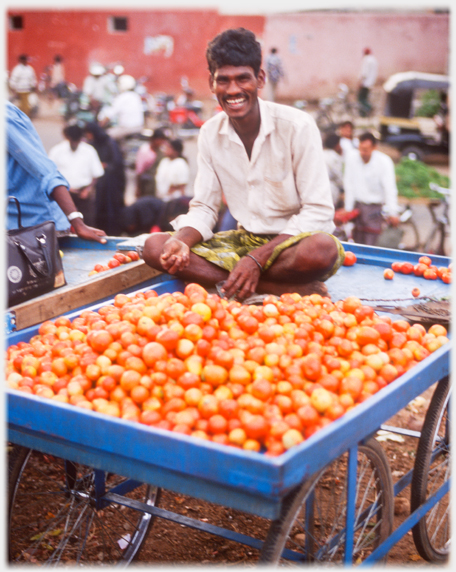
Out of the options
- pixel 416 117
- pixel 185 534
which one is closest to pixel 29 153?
pixel 185 534

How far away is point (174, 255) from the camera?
3.48 meters

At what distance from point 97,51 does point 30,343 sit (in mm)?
21903

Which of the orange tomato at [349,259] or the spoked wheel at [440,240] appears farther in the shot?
the spoked wheel at [440,240]

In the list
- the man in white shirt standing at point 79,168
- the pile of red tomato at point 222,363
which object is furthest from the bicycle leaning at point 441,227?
the pile of red tomato at point 222,363

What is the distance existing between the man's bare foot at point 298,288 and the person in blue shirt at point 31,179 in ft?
4.57

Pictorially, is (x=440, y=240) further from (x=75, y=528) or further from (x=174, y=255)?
(x=75, y=528)

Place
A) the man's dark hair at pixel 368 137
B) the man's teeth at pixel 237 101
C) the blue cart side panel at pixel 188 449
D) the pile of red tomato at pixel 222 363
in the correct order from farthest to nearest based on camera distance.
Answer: the man's dark hair at pixel 368 137 → the man's teeth at pixel 237 101 → the pile of red tomato at pixel 222 363 → the blue cart side panel at pixel 188 449

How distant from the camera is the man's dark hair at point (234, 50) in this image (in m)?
3.33

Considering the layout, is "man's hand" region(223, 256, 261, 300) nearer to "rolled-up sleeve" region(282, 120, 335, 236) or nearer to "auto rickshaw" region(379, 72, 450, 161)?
"rolled-up sleeve" region(282, 120, 335, 236)

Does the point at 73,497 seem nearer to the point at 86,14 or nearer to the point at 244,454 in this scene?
the point at 244,454

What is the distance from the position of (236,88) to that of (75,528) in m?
2.52

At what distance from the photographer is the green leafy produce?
9680 mm

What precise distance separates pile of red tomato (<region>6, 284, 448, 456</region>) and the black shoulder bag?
0.43 m

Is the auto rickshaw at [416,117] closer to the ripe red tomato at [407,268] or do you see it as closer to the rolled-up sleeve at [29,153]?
the ripe red tomato at [407,268]
